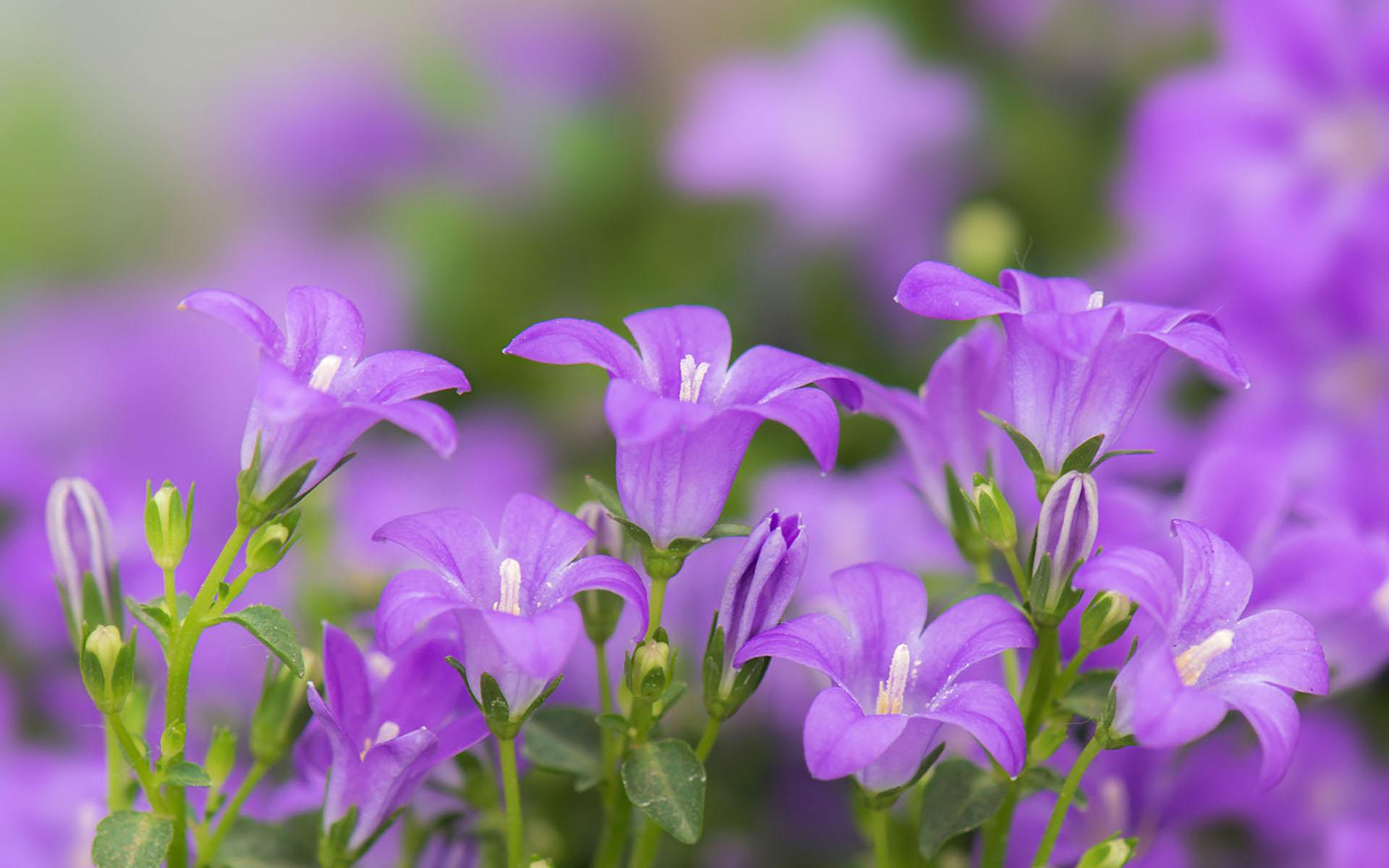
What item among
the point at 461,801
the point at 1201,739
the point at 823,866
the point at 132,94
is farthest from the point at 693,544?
the point at 132,94

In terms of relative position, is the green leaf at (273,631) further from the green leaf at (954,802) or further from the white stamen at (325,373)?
the green leaf at (954,802)

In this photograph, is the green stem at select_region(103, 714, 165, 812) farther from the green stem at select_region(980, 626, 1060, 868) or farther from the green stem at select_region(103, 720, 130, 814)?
the green stem at select_region(980, 626, 1060, 868)

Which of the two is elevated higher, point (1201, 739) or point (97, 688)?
point (97, 688)

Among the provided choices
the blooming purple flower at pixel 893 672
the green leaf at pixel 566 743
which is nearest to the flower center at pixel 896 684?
the blooming purple flower at pixel 893 672

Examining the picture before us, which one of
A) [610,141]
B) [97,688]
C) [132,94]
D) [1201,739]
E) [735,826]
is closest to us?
[97,688]

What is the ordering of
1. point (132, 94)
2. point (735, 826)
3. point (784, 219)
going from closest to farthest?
1. point (735, 826)
2. point (784, 219)
3. point (132, 94)

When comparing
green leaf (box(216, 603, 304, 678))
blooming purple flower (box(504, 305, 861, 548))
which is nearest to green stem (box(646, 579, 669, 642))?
blooming purple flower (box(504, 305, 861, 548))

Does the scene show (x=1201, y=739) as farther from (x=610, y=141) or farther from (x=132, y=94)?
(x=132, y=94)
